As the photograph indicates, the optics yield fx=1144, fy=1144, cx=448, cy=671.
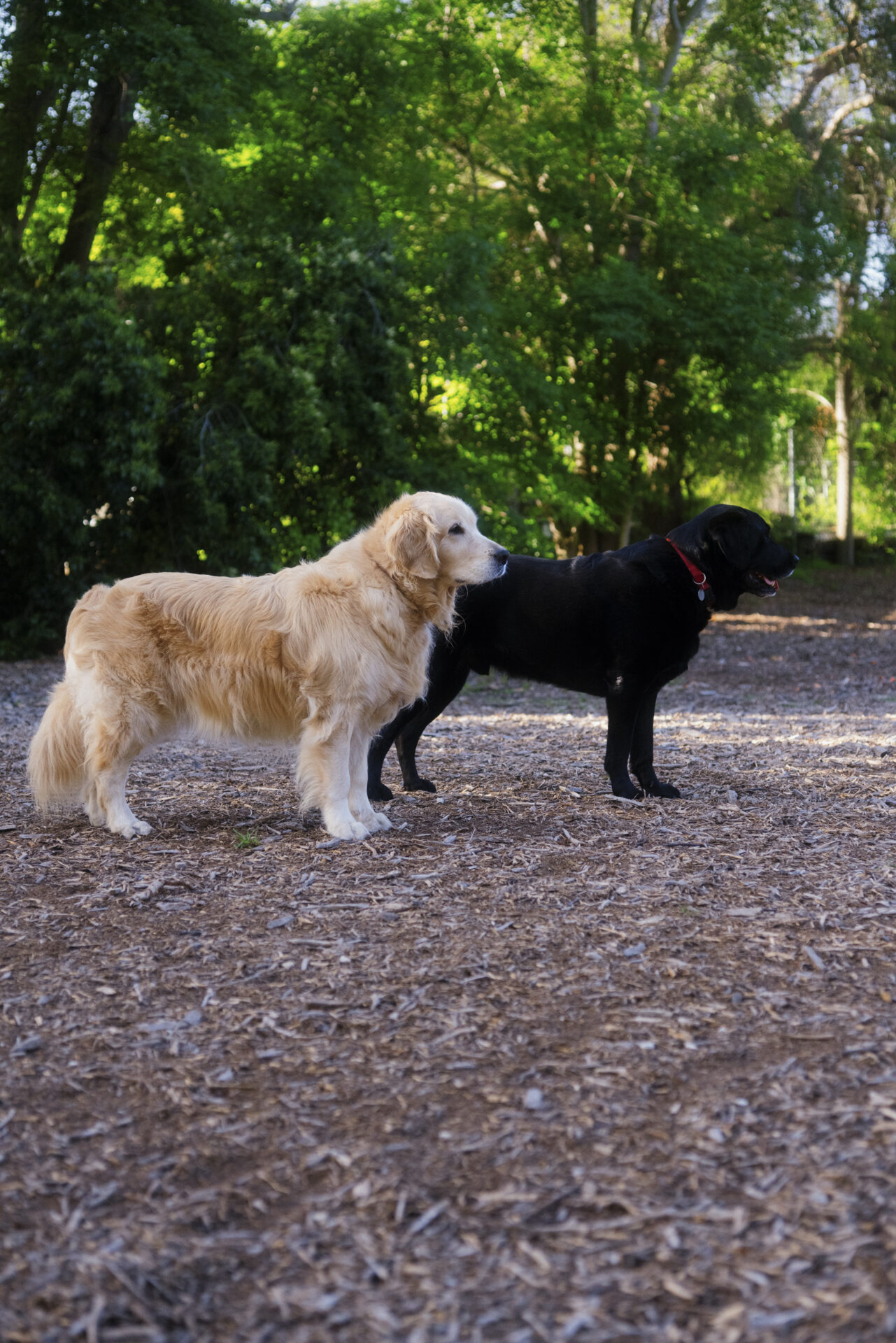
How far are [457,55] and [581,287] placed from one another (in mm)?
4024

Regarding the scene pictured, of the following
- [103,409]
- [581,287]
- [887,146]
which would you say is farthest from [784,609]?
[103,409]


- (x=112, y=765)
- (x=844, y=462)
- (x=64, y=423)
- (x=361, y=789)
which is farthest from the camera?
(x=844, y=462)

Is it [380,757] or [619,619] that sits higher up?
[619,619]

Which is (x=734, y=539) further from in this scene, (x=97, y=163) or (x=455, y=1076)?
(x=97, y=163)

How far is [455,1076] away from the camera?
3010mm

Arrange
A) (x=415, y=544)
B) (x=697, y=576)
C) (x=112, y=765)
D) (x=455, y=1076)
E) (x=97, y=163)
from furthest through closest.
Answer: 1. (x=97, y=163)
2. (x=697, y=576)
3. (x=112, y=765)
4. (x=415, y=544)
5. (x=455, y=1076)

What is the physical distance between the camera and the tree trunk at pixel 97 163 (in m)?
14.2

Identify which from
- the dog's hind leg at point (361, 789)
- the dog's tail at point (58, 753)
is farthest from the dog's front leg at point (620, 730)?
the dog's tail at point (58, 753)

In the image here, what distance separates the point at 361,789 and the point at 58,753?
144 cm

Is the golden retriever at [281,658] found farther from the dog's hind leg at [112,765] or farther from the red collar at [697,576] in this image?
the red collar at [697,576]

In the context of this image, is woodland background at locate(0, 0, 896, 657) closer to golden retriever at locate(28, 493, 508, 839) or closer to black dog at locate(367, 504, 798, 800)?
black dog at locate(367, 504, 798, 800)

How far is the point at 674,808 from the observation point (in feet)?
19.0

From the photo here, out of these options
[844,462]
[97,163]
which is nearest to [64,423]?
[97,163]

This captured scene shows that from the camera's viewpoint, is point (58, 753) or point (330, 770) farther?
point (58, 753)
